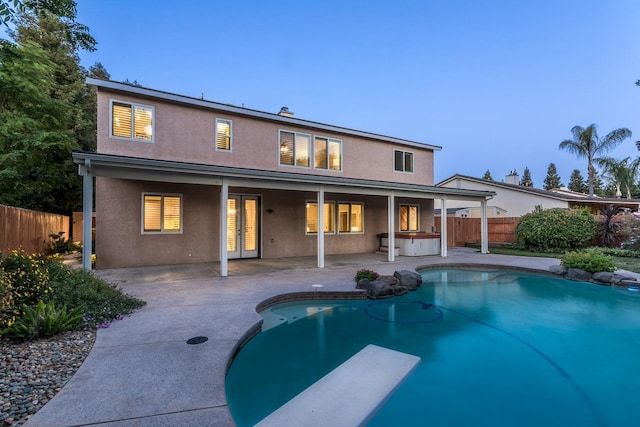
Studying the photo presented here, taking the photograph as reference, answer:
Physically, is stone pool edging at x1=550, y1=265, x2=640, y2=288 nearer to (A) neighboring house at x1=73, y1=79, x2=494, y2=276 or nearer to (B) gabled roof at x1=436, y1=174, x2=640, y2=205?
(A) neighboring house at x1=73, y1=79, x2=494, y2=276

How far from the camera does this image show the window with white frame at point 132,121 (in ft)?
29.4

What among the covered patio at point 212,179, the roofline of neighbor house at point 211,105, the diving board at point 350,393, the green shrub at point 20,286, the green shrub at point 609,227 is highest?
the roofline of neighbor house at point 211,105

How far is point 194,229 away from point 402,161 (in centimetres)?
927

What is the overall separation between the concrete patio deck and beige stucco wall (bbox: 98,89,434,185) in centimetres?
362

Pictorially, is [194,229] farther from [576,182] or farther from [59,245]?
[576,182]

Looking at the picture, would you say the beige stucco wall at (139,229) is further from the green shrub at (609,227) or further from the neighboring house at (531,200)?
the green shrub at (609,227)

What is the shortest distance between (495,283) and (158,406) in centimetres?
865

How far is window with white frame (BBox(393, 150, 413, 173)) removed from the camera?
46.9 ft

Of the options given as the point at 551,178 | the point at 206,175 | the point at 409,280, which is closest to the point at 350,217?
the point at 409,280

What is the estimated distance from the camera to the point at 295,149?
1183 cm

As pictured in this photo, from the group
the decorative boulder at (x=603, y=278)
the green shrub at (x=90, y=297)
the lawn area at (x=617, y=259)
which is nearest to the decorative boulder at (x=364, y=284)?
the green shrub at (x=90, y=297)

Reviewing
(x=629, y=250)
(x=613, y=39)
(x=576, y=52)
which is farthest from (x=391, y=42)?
(x=629, y=250)

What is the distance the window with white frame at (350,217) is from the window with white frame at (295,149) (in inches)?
92.0

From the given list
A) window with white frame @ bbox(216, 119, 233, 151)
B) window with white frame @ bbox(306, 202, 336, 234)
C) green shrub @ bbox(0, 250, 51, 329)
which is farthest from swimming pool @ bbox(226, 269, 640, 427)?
window with white frame @ bbox(216, 119, 233, 151)
